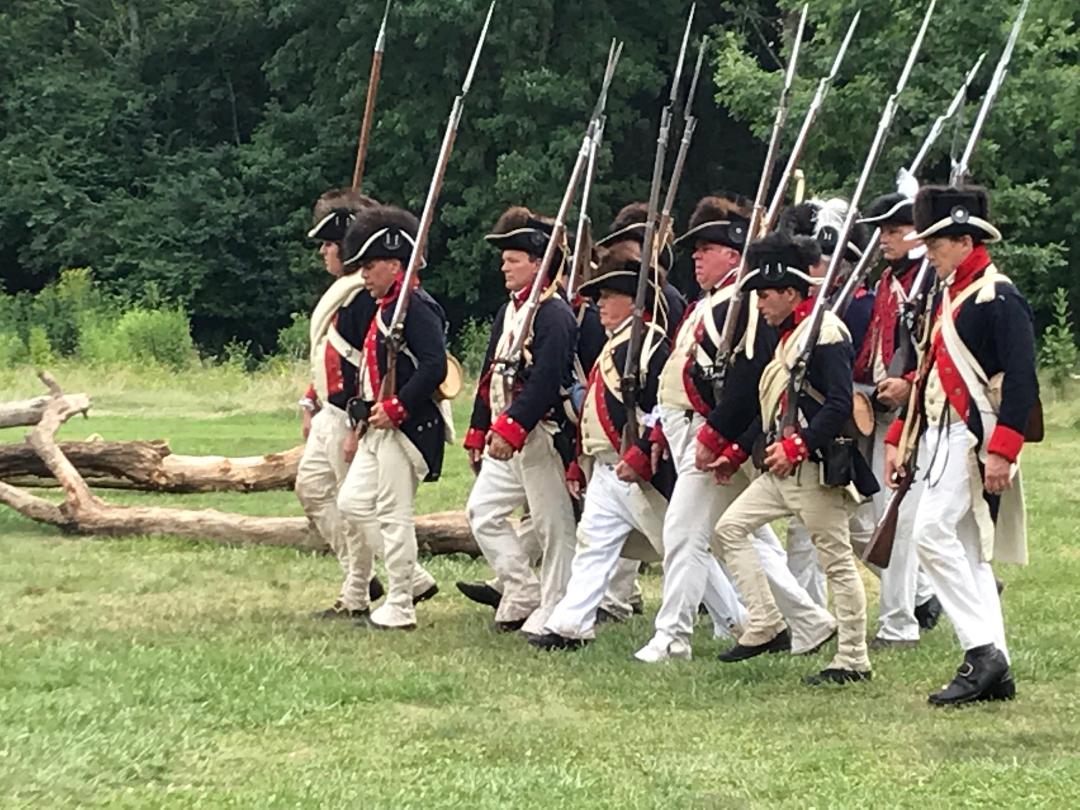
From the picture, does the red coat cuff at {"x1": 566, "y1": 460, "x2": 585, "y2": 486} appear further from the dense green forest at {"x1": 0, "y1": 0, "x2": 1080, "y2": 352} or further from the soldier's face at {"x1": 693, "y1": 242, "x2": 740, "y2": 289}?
the dense green forest at {"x1": 0, "y1": 0, "x2": 1080, "y2": 352}

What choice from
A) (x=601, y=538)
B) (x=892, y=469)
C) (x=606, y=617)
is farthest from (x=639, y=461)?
(x=606, y=617)

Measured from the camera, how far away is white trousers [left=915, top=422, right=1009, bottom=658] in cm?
702

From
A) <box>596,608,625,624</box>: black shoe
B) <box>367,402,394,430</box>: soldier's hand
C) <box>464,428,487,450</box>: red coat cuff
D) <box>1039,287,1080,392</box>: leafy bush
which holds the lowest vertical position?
<box>1039,287,1080,392</box>: leafy bush

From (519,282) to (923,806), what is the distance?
4.13m

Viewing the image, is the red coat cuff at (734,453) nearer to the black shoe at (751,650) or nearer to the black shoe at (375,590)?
the black shoe at (751,650)

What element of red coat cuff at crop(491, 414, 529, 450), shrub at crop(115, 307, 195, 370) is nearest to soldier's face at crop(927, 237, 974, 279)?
red coat cuff at crop(491, 414, 529, 450)

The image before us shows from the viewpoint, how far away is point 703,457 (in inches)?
309

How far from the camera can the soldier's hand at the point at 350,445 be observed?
9128 millimetres

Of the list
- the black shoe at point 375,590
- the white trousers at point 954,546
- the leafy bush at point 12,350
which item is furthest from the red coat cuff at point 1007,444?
the leafy bush at point 12,350

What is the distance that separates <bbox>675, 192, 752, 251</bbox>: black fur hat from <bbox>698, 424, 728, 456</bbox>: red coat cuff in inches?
39.9

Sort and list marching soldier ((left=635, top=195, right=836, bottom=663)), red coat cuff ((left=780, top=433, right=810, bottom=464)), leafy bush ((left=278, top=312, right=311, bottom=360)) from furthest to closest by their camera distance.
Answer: leafy bush ((left=278, top=312, right=311, bottom=360)), marching soldier ((left=635, top=195, right=836, bottom=663)), red coat cuff ((left=780, top=433, right=810, bottom=464))

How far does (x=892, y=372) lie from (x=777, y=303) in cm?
106

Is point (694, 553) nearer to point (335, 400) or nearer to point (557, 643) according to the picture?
point (557, 643)

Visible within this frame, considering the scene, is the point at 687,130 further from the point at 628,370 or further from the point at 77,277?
the point at 77,277
